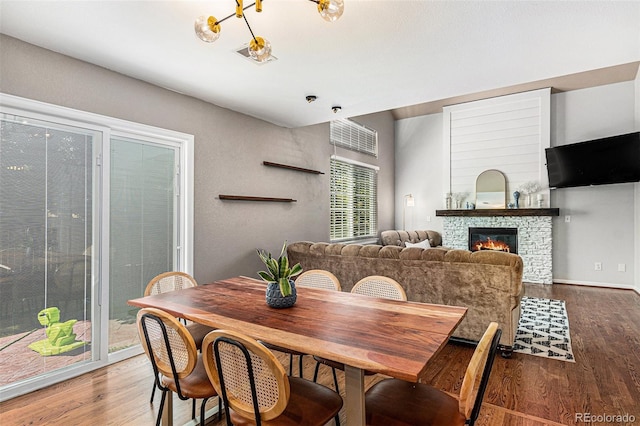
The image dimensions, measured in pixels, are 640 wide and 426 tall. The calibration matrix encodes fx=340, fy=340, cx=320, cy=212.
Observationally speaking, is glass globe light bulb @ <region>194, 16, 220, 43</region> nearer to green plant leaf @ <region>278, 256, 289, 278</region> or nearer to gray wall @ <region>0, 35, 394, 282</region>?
green plant leaf @ <region>278, 256, 289, 278</region>

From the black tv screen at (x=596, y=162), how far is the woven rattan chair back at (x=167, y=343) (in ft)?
20.6

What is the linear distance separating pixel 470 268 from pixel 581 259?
444 cm

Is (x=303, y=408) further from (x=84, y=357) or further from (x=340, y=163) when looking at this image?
(x=340, y=163)

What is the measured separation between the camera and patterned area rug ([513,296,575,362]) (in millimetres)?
3099

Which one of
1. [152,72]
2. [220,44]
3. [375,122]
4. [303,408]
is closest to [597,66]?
[220,44]

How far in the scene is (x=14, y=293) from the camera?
2420 millimetres

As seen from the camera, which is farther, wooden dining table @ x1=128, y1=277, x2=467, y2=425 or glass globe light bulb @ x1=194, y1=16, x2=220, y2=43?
glass globe light bulb @ x1=194, y1=16, x2=220, y2=43

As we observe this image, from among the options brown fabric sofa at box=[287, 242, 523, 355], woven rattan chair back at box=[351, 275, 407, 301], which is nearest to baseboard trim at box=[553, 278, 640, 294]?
brown fabric sofa at box=[287, 242, 523, 355]

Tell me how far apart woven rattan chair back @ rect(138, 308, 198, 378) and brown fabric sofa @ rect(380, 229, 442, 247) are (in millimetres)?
5535

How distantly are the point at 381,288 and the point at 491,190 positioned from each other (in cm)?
548

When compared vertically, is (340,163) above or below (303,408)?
above

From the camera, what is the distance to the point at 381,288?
7.38 ft

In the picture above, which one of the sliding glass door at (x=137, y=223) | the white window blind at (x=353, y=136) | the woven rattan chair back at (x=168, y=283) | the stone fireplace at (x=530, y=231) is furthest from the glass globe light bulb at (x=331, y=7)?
the stone fireplace at (x=530, y=231)

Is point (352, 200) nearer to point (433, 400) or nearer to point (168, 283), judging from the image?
point (168, 283)
